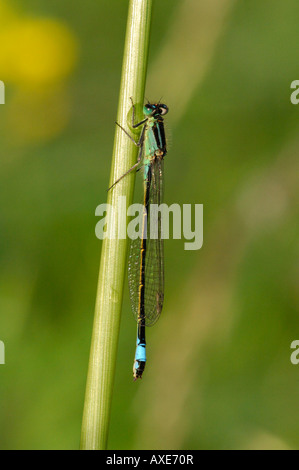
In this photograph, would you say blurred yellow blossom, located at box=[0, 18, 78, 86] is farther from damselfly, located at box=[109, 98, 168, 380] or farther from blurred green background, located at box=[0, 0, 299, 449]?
damselfly, located at box=[109, 98, 168, 380]

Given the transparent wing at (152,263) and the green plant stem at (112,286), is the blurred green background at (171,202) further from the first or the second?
the green plant stem at (112,286)

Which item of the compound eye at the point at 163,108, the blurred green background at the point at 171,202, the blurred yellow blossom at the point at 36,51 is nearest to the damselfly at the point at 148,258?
the compound eye at the point at 163,108

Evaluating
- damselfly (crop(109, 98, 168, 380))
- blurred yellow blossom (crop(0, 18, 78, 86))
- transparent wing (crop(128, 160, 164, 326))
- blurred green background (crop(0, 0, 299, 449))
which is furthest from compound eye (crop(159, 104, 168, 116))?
blurred yellow blossom (crop(0, 18, 78, 86))

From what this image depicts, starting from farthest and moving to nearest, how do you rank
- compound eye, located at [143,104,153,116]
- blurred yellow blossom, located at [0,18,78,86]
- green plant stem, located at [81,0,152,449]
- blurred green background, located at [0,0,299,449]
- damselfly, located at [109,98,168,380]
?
1. blurred yellow blossom, located at [0,18,78,86]
2. blurred green background, located at [0,0,299,449]
3. damselfly, located at [109,98,168,380]
4. compound eye, located at [143,104,153,116]
5. green plant stem, located at [81,0,152,449]

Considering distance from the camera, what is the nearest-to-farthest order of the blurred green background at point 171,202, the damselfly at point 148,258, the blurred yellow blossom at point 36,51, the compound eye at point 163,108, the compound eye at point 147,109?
the compound eye at point 147,109, the compound eye at point 163,108, the damselfly at point 148,258, the blurred green background at point 171,202, the blurred yellow blossom at point 36,51

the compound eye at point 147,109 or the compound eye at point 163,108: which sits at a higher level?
the compound eye at point 163,108

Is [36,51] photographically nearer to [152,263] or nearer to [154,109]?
[154,109]

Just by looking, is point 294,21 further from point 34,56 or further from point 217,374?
point 217,374

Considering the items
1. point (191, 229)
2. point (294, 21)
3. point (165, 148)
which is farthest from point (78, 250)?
point (294, 21)
